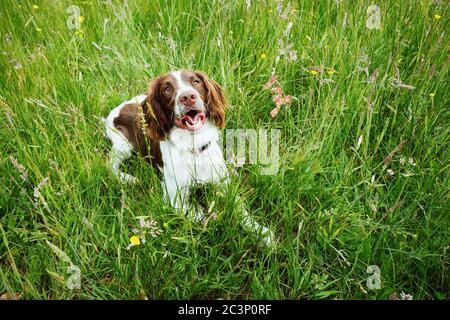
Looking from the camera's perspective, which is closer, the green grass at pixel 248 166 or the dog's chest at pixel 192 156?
the green grass at pixel 248 166

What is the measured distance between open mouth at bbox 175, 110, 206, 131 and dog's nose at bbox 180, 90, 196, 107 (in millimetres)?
91

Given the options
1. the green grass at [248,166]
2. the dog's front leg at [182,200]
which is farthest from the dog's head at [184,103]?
the dog's front leg at [182,200]

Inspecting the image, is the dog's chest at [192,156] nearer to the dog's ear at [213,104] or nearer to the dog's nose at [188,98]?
the dog's ear at [213,104]

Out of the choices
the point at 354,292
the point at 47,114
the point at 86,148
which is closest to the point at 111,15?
the point at 47,114

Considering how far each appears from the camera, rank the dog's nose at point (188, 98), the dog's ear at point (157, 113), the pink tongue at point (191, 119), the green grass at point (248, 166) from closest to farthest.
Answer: the green grass at point (248, 166) < the dog's nose at point (188, 98) < the pink tongue at point (191, 119) < the dog's ear at point (157, 113)

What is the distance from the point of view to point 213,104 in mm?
2406

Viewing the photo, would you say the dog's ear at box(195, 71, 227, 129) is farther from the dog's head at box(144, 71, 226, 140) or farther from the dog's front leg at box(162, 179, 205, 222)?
the dog's front leg at box(162, 179, 205, 222)

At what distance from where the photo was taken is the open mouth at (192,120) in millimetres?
2268

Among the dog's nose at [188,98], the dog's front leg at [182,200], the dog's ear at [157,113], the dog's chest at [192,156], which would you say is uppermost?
the dog's nose at [188,98]

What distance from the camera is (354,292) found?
1838 mm

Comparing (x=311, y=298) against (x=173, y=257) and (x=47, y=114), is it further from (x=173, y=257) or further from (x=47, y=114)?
(x=47, y=114)

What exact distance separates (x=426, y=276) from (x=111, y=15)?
299cm

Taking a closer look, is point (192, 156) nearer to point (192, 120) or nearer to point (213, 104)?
point (192, 120)
